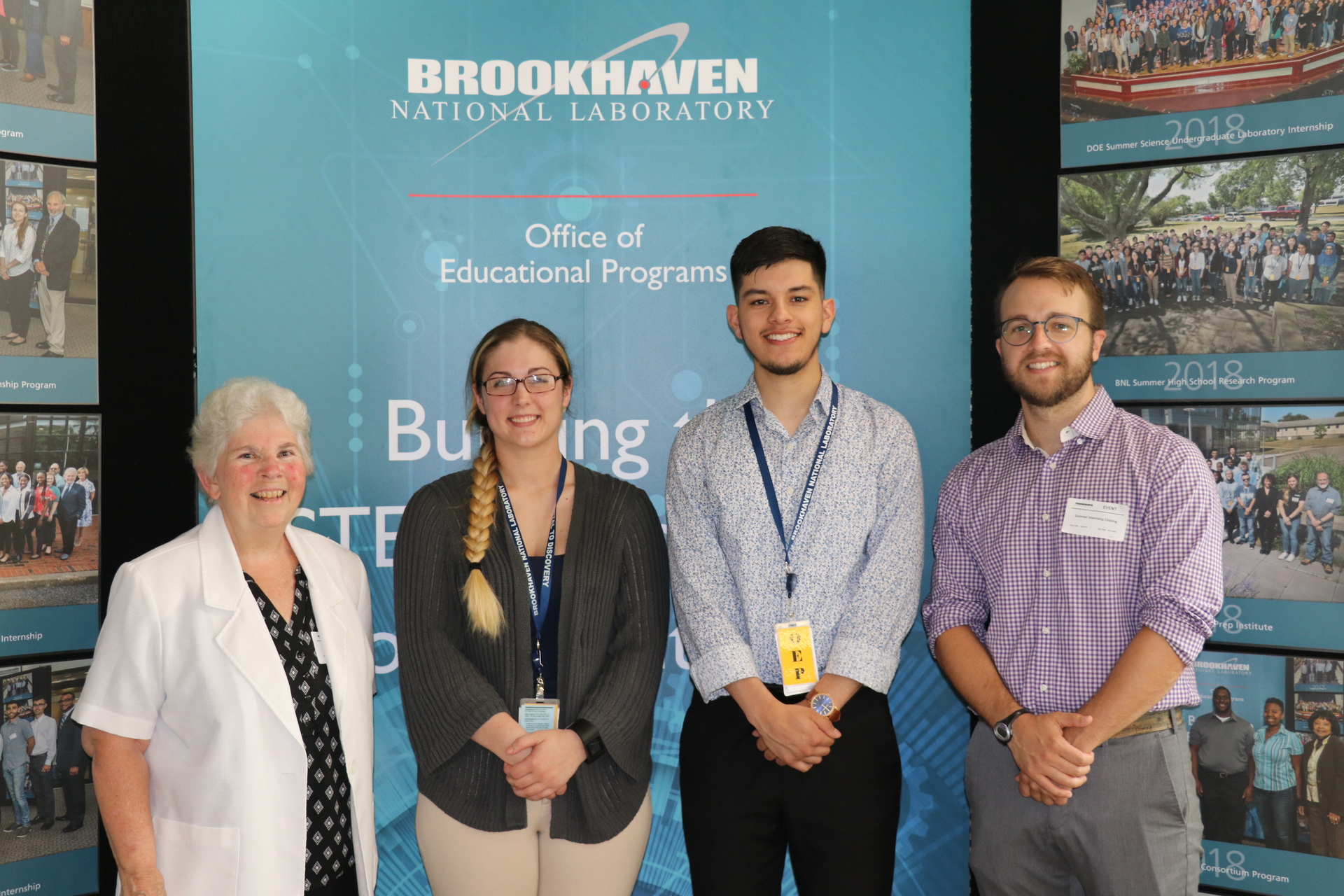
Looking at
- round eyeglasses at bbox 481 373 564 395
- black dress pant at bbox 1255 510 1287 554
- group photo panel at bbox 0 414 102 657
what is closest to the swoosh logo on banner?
round eyeglasses at bbox 481 373 564 395

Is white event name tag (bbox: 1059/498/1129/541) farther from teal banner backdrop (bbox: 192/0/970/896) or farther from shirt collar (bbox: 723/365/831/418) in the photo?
teal banner backdrop (bbox: 192/0/970/896)

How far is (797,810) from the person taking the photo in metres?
2.25

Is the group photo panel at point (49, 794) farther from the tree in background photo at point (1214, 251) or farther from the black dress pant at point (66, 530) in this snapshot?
the tree in background photo at point (1214, 251)

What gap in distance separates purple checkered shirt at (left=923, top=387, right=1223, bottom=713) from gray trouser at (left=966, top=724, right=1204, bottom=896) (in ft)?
0.46

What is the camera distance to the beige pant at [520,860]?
221cm

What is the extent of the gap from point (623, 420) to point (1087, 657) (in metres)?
1.59

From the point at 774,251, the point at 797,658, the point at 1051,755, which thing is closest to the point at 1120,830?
the point at 1051,755

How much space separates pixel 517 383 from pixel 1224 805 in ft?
8.23

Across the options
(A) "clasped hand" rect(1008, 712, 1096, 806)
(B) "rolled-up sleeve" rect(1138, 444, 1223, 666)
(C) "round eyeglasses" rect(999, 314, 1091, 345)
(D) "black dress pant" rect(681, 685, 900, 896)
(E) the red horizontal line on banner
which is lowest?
(D) "black dress pant" rect(681, 685, 900, 896)

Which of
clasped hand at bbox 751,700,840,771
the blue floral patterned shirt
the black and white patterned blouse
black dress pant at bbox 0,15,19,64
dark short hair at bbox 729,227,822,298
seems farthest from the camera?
black dress pant at bbox 0,15,19,64

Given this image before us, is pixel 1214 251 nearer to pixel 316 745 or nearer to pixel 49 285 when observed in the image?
pixel 316 745

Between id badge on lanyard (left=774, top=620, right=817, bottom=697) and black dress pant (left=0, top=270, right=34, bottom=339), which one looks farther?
black dress pant (left=0, top=270, right=34, bottom=339)

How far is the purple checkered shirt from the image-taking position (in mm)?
2123

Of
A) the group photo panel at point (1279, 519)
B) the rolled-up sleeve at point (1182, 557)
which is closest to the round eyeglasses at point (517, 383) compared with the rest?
the rolled-up sleeve at point (1182, 557)
